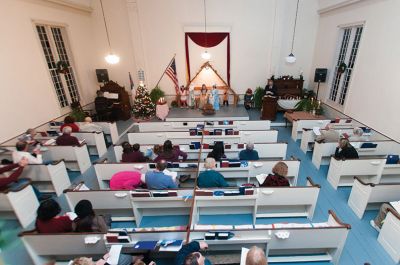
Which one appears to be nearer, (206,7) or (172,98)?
(206,7)

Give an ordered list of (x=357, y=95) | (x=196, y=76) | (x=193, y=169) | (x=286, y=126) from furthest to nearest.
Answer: (x=196, y=76)
(x=286, y=126)
(x=357, y=95)
(x=193, y=169)

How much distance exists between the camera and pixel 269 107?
8.14m

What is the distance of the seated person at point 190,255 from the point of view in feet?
6.26

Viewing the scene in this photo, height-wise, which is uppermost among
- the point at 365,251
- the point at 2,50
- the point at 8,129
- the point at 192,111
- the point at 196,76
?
the point at 2,50

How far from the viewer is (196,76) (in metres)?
9.34

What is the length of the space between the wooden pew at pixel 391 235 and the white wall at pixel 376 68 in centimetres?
289

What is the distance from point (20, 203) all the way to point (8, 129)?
2.62 meters

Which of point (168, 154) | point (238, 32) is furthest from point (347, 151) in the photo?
point (238, 32)

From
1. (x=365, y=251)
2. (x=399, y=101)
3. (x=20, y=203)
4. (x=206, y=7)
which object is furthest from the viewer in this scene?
(x=206, y=7)

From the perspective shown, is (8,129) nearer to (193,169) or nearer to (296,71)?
(193,169)

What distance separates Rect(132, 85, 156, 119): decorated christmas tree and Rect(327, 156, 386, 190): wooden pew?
6401 mm

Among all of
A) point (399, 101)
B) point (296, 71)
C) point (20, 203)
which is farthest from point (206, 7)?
point (20, 203)

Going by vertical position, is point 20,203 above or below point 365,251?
above

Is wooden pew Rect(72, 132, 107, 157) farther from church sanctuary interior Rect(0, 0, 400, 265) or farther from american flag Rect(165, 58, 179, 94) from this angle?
american flag Rect(165, 58, 179, 94)
